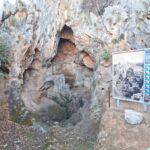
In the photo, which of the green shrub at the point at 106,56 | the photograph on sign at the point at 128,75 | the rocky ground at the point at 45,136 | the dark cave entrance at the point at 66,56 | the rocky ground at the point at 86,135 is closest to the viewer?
the rocky ground at the point at 86,135

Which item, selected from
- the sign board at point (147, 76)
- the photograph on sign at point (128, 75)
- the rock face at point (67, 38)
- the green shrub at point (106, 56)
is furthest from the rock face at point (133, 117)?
the green shrub at point (106, 56)

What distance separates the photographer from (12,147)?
8.87 m

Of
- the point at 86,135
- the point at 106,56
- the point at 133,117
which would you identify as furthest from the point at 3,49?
the point at 133,117

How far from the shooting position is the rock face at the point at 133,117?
7.94 m

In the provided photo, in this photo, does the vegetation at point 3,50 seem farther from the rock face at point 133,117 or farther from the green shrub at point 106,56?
the rock face at point 133,117

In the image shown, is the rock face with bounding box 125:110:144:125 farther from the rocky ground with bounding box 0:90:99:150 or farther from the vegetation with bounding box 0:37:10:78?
the vegetation with bounding box 0:37:10:78

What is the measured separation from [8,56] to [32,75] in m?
2.42

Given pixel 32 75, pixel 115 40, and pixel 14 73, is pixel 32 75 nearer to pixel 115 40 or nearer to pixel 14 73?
pixel 14 73

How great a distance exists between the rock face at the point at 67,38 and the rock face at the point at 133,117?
6.05 feet

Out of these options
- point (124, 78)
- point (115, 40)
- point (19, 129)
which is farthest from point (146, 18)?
point (19, 129)

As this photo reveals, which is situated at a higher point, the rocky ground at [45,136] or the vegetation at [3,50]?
the vegetation at [3,50]

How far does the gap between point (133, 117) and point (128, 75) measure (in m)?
1.20

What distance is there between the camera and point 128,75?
8.36m

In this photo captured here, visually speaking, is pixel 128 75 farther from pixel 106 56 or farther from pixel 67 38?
pixel 67 38
